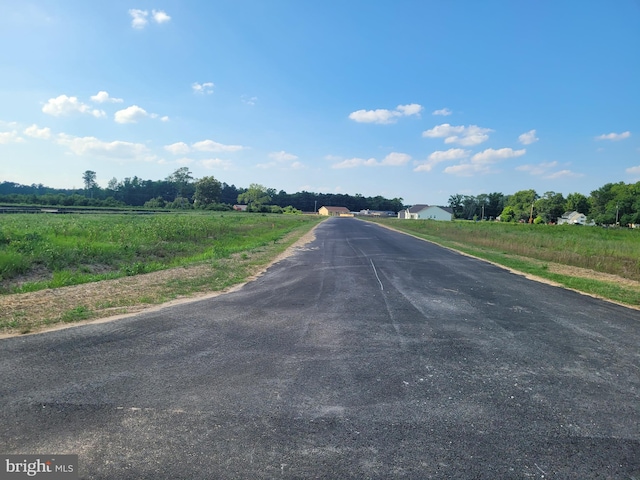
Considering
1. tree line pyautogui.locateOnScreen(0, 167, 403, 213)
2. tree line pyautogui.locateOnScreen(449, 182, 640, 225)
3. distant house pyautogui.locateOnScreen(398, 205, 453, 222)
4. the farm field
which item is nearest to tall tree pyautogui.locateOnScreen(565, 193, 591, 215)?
tree line pyautogui.locateOnScreen(449, 182, 640, 225)

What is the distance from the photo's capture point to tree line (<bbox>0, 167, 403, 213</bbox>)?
280ft

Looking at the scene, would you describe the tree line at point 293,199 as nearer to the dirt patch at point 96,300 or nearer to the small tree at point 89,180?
the small tree at point 89,180

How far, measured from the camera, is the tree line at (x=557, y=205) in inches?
3369

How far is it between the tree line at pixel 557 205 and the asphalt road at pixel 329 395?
92.2m

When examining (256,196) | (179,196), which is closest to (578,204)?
(256,196)

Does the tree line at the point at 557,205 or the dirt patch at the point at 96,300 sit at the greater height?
the tree line at the point at 557,205

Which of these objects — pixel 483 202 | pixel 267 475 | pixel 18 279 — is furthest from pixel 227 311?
pixel 483 202

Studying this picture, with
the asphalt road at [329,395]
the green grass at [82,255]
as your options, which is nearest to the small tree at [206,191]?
the green grass at [82,255]

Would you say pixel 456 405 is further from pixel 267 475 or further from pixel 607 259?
pixel 607 259

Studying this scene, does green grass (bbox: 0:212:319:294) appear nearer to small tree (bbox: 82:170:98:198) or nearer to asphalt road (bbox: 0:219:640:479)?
asphalt road (bbox: 0:219:640:479)

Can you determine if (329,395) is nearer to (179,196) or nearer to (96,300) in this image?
(96,300)

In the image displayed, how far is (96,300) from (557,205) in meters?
122

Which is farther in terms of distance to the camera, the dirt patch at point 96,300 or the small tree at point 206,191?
the small tree at point 206,191

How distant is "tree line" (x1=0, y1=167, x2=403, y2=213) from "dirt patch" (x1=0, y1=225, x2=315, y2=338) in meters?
81.7
